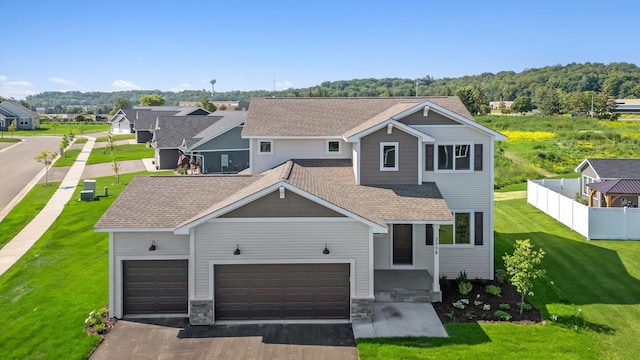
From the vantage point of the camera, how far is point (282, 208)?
611 inches

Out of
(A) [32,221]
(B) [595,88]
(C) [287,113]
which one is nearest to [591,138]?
(C) [287,113]

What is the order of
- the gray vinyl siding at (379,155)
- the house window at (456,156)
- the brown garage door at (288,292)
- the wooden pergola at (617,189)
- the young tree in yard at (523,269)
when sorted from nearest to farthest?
the brown garage door at (288,292) < the young tree in yard at (523,269) < the gray vinyl siding at (379,155) < the house window at (456,156) < the wooden pergola at (617,189)

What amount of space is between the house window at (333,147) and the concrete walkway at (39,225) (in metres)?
14.5

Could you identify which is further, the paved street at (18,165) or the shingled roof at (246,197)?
the paved street at (18,165)

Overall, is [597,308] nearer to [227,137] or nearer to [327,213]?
[327,213]

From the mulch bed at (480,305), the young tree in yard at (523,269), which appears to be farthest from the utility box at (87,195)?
the young tree in yard at (523,269)

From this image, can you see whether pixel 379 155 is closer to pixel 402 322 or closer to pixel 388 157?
pixel 388 157

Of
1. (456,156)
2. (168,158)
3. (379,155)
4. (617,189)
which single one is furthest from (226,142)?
(617,189)

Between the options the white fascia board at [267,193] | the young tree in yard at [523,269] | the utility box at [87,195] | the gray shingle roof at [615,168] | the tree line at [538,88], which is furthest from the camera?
the tree line at [538,88]

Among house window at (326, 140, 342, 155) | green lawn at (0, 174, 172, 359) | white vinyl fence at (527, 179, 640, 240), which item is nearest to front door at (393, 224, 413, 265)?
house window at (326, 140, 342, 155)

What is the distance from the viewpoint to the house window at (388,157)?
19.6 metres

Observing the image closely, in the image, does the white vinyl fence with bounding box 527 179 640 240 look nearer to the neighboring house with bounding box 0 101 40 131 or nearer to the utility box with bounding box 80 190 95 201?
the utility box with bounding box 80 190 95 201

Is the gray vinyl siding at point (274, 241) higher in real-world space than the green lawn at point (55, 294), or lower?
higher

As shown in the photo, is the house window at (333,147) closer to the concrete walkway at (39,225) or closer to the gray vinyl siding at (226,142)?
the concrete walkway at (39,225)
